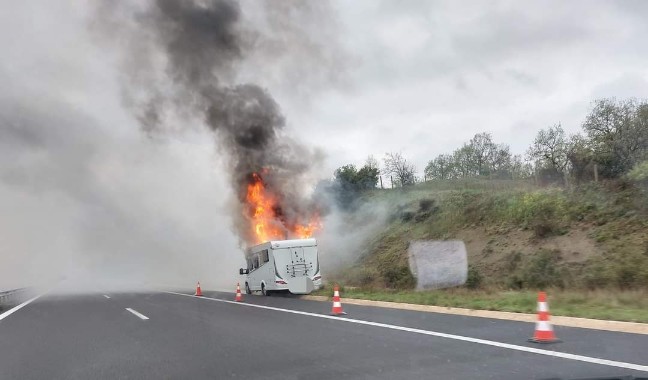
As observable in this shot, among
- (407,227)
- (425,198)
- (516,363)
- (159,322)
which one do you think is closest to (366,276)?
(407,227)

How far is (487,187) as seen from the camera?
1710 inches

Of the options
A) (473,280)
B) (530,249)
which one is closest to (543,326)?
(473,280)

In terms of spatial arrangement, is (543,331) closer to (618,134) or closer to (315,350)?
(315,350)

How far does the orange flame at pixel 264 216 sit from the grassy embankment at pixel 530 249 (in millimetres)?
5005

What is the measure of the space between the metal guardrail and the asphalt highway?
1501 cm

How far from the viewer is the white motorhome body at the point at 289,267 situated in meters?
24.5

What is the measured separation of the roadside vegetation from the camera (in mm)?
18562

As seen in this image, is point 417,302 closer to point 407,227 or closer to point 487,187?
point 407,227

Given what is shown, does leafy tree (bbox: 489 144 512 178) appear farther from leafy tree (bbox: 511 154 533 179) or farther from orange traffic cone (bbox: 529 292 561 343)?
orange traffic cone (bbox: 529 292 561 343)

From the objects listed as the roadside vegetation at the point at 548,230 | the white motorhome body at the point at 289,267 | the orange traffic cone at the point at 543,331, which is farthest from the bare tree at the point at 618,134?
the orange traffic cone at the point at 543,331

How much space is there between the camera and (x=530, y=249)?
29281mm

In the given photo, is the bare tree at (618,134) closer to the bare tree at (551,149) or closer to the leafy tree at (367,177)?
the bare tree at (551,149)

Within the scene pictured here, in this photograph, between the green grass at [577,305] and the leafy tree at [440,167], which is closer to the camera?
the green grass at [577,305]

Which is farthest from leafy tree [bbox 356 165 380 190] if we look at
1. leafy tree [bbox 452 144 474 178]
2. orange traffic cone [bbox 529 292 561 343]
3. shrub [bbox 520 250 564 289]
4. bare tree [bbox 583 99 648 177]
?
orange traffic cone [bbox 529 292 561 343]
